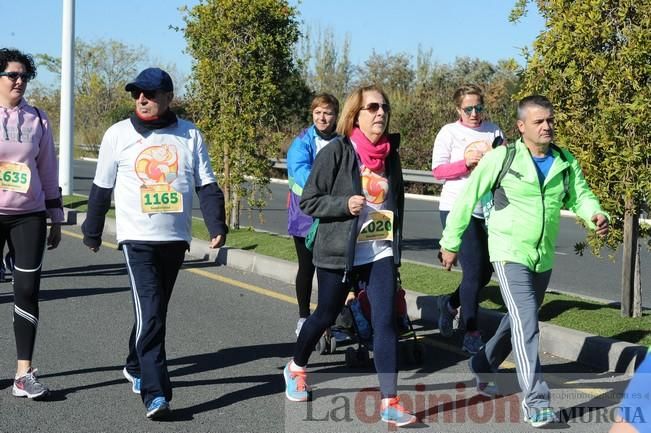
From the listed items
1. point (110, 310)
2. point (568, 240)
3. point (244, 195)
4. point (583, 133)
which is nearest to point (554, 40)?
point (583, 133)

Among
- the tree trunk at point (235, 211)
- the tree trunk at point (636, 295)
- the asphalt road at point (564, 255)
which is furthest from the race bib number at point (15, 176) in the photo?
the tree trunk at point (235, 211)

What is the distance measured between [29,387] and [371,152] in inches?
93.4

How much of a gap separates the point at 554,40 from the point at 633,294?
2.09m

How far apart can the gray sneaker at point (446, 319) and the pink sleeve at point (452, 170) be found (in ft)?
3.57

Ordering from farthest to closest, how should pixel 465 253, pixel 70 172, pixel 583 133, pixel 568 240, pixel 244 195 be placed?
pixel 70 172, pixel 568 240, pixel 244 195, pixel 583 133, pixel 465 253

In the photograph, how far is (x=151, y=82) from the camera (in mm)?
5422

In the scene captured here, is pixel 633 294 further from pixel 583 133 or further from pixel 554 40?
pixel 554 40

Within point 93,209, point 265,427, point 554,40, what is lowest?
point 265,427

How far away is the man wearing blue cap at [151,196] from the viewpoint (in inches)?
214

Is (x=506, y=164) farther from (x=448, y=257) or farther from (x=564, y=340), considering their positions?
(x=564, y=340)

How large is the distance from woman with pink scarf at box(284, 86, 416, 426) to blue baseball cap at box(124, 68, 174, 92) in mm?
938

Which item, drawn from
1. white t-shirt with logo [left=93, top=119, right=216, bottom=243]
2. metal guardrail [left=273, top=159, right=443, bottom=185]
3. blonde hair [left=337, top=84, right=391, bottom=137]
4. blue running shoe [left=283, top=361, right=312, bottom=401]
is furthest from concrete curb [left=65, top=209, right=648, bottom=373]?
metal guardrail [left=273, top=159, right=443, bottom=185]

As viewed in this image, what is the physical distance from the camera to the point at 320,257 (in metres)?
5.54

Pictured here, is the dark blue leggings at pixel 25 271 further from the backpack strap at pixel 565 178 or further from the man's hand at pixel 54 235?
the backpack strap at pixel 565 178
